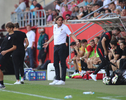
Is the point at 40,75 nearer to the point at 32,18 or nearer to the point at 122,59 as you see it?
the point at 122,59

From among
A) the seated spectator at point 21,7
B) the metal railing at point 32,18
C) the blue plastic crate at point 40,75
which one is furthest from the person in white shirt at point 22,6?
the blue plastic crate at point 40,75

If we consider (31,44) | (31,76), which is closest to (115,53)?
(31,76)

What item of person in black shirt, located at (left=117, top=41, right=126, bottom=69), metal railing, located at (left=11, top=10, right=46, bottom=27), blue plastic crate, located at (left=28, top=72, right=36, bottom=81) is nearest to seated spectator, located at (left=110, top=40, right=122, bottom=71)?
person in black shirt, located at (left=117, top=41, right=126, bottom=69)

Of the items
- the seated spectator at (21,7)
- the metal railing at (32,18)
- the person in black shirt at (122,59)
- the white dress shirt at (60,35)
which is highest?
the seated spectator at (21,7)

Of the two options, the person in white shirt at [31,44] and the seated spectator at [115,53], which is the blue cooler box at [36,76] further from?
the person in white shirt at [31,44]

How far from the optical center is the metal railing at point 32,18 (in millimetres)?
20703

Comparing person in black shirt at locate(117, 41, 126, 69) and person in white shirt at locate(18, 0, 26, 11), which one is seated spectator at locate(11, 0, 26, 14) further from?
person in black shirt at locate(117, 41, 126, 69)

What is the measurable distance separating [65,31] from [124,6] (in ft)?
17.0

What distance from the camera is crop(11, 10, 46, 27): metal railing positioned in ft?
67.9

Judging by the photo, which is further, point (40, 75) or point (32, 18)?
point (32, 18)

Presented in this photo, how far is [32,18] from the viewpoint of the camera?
20984 mm

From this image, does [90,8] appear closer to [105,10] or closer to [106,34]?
[105,10]

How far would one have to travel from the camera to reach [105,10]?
1546 centimetres

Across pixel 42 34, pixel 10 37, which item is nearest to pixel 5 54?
pixel 10 37
